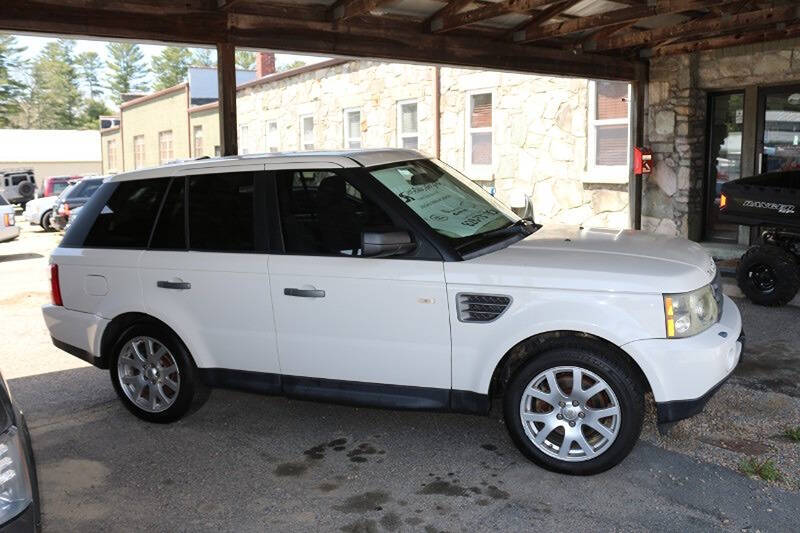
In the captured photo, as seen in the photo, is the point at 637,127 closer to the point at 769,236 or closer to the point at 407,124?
the point at 769,236

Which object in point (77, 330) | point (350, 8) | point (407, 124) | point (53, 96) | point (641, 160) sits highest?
point (53, 96)

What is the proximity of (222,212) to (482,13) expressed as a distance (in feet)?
15.3

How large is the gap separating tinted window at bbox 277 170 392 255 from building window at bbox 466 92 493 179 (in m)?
10.9

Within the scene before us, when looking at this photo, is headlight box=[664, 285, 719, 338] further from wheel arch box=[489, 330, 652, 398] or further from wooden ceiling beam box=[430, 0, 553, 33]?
wooden ceiling beam box=[430, 0, 553, 33]

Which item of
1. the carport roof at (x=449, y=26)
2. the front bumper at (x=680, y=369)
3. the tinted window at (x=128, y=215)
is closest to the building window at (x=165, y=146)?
the carport roof at (x=449, y=26)

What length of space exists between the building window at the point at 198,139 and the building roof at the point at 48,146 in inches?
1254

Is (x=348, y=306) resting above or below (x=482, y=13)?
below

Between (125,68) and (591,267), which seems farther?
(125,68)

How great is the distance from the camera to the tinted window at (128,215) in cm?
543

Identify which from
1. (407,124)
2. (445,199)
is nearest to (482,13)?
(445,199)

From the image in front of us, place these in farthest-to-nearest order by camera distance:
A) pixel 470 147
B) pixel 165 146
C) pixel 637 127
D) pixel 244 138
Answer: pixel 165 146 → pixel 244 138 → pixel 470 147 → pixel 637 127

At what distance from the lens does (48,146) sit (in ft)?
192

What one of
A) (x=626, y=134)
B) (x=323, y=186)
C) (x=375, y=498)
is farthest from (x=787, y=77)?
(x=375, y=498)

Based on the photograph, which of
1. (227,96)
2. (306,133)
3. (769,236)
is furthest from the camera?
(306,133)
